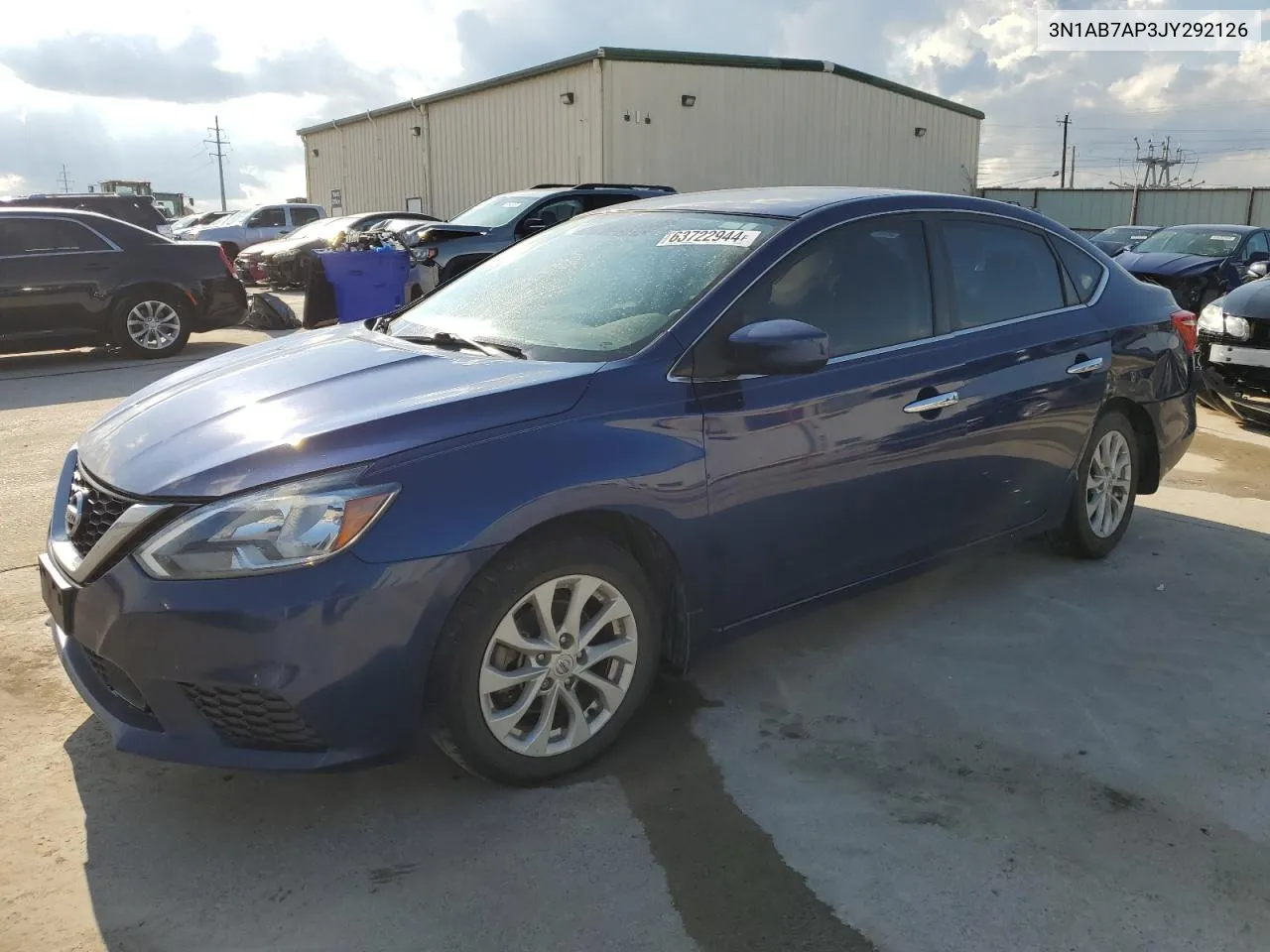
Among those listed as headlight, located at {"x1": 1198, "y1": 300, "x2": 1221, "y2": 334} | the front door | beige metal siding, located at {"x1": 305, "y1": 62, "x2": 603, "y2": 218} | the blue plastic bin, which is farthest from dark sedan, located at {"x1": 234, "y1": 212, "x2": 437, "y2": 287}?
the front door

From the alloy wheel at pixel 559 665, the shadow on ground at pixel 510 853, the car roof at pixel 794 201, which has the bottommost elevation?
the shadow on ground at pixel 510 853

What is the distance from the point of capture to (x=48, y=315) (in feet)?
33.0

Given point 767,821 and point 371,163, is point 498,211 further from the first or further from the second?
point 371,163

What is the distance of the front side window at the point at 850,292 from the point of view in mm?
3268

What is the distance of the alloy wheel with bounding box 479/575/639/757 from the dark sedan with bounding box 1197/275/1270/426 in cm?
622

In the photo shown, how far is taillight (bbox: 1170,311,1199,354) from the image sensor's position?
4.94 metres

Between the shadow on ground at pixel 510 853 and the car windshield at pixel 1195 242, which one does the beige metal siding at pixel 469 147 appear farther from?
the shadow on ground at pixel 510 853

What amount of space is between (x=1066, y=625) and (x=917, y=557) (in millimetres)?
787

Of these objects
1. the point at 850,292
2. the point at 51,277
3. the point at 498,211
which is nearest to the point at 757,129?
the point at 498,211

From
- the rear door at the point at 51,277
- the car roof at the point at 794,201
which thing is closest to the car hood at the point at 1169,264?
the car roof at the point at 794,201

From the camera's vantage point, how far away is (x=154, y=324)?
10641mm

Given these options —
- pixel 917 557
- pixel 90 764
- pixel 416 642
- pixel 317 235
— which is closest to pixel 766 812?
pixel 416 642

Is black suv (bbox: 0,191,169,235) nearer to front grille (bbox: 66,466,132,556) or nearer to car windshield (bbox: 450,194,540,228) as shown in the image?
car windshield (bbox: 450,194,540,228)

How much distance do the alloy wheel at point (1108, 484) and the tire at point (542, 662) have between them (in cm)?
251
